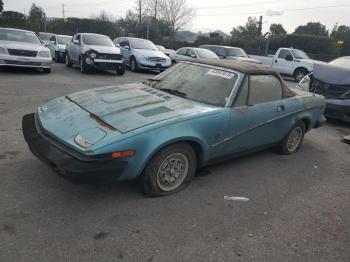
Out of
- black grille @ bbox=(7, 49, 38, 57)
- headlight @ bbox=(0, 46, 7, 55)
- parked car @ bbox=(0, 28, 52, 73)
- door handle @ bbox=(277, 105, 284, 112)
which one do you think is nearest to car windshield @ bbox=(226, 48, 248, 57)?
parked car @ bbox=(0, 28, 52, 73)

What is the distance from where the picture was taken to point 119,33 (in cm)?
4778

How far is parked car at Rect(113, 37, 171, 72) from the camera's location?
15539mm

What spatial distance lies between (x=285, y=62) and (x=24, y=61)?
1279 centimetres

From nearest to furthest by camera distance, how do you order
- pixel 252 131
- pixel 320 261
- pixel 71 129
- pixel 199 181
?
pixel 320 261
pixel 71 129
pixel 199 181
pixel 252 131

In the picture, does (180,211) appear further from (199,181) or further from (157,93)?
(157,93)

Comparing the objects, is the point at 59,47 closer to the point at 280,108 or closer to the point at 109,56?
the point at 109,56

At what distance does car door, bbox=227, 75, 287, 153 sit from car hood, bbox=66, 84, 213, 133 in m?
0.49

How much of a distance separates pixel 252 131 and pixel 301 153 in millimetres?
1711

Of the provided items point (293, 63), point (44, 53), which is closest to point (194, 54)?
point (293, 63)

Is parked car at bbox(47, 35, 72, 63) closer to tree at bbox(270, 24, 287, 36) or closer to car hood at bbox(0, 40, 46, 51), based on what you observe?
car hood at bbox(0, 40, 46, 51)

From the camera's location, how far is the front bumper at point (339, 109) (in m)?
7.79

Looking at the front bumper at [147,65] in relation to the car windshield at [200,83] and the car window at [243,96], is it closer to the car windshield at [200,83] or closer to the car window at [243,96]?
the car windshield at [200,83]

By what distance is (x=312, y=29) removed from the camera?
4753 centimetres

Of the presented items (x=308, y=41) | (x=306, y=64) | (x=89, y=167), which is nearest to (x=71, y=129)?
(x=89, y=167)
